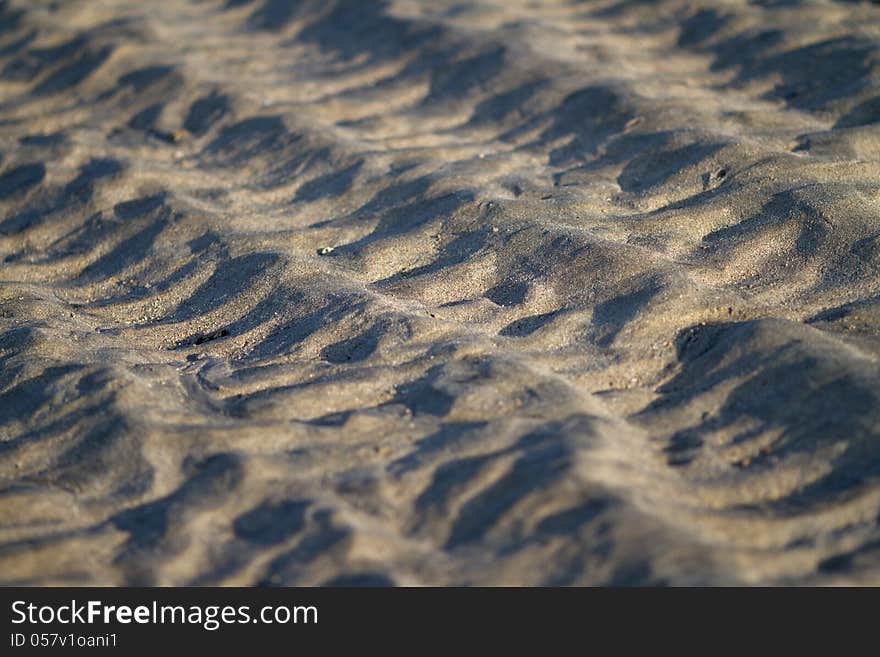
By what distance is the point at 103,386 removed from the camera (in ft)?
8.60

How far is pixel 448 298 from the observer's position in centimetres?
304

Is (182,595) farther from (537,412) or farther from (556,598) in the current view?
(537,412)

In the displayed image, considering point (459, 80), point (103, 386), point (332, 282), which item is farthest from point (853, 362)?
point (459, 80)

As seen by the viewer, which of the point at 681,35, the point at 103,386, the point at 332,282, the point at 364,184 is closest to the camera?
the point at 103,386

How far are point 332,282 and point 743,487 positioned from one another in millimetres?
1529

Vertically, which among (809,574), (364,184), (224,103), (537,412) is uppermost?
(224,103)

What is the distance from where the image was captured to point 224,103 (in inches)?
172

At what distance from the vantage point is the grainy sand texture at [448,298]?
7.07ft

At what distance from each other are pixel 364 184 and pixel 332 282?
0.75 meters

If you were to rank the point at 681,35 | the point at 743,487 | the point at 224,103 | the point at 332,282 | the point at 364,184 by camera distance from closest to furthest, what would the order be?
the point at 743,487
the point at 332,282
the point at 364,184
the point at 224,103
the point at 681,35

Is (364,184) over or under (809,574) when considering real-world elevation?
over

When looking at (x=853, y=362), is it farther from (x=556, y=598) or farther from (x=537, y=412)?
(x=556, y=598)

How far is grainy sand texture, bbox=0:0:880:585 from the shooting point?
84.8 inches

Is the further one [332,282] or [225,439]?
[332,282]
